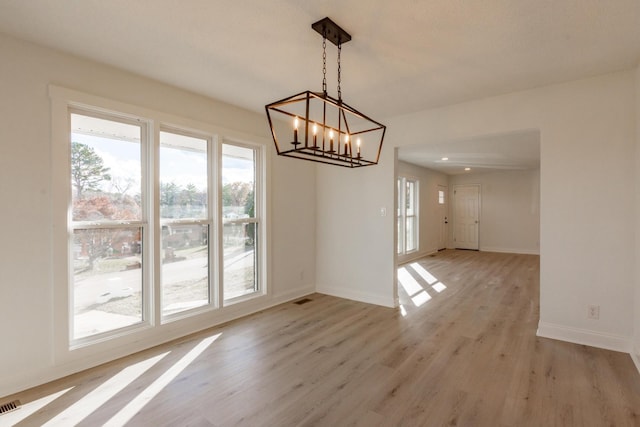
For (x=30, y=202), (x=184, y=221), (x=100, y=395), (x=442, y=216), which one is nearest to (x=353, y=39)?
(x=184, y=221)

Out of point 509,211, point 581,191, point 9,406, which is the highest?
point 581,191

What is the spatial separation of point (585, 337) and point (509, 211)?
678 centimetres

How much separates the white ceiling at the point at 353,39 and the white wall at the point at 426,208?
480 cm

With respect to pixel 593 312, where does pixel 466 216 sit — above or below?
above

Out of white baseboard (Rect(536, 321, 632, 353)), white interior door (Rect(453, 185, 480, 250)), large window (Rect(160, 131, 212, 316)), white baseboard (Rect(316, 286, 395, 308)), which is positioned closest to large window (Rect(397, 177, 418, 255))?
white interior door (Rect(453, 185, 480, 250))

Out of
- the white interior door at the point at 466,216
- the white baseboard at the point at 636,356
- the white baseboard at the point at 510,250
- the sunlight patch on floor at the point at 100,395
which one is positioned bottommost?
the sunlight patch on floor at the point at 100,395

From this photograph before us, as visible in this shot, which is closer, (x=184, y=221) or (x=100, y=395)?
(x=100, y=395)

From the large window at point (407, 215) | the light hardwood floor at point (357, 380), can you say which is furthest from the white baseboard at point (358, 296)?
the large window at point (407, 215)

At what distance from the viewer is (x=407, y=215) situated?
799 cm

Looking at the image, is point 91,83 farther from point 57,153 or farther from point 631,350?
point 631,350

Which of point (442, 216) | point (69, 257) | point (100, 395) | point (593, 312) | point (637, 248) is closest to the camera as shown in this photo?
point (100, 395)

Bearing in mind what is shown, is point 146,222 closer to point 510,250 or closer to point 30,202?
point 30,202

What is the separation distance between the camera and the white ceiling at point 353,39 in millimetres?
1955

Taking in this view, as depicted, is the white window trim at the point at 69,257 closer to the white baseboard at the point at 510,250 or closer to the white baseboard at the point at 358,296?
the white baseboard at the point at 358,296
